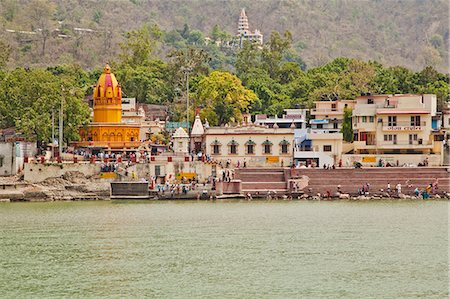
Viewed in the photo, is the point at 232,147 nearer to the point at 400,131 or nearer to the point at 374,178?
the point at 400,131

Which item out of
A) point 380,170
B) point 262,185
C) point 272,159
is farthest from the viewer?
point 272,159

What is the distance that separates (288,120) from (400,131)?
1230 cm

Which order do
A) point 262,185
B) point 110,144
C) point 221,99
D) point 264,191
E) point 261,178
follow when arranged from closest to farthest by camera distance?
point 264,191 < point 262,185 < point 261,178 < point 110,144 < point 221,99

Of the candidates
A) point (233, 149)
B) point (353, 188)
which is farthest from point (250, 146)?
point (353, 188)

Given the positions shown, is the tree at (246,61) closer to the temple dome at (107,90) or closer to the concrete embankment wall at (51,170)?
the temple dome at (107,90)

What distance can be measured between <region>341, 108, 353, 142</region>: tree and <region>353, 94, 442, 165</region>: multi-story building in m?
2.78

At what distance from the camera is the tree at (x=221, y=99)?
7675 cm

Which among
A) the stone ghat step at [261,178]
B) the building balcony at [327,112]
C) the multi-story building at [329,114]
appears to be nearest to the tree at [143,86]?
the multi-story building at [329,114]

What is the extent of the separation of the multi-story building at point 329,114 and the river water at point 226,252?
82.7ft

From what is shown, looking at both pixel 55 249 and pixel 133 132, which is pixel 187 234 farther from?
pixel 133 132

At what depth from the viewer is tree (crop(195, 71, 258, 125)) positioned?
7675 centimetres

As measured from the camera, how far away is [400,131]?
216ft

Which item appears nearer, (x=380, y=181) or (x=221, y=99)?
(x=380, y=181)

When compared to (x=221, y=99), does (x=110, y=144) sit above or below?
below
